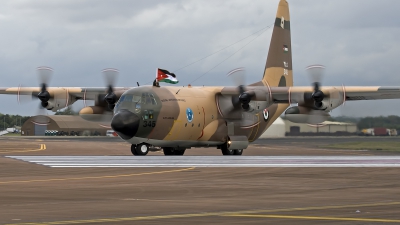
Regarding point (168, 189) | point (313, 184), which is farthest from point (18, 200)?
point (313, 184)

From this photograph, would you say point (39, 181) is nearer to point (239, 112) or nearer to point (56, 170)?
point (56, 170)

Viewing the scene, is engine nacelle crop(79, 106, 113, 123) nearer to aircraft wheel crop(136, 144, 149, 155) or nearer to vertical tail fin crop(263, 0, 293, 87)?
aircraft wheel crop(136, 144, 149, 155)

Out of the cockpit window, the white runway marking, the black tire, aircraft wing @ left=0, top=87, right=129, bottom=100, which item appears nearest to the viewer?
the white runway marking

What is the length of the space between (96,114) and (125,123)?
841 centimetres

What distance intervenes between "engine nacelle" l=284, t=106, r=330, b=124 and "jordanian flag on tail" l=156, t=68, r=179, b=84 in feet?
27.0

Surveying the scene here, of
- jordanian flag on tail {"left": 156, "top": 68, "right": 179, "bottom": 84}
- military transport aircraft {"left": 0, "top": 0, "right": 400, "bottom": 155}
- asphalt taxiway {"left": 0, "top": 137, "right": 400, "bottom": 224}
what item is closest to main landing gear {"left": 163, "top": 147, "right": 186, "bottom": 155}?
military transport aircraft {"left": 0, "top": 0, "right": 400, "bottom": 155}

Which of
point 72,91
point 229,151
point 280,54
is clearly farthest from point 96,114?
point 280,54

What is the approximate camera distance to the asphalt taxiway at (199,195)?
11.8 meters

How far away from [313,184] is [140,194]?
520cm

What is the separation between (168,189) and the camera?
57.4 ft

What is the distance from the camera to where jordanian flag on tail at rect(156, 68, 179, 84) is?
43312 mm

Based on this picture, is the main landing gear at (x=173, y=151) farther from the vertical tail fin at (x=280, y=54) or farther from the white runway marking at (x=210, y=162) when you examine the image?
the vertical tail fin at (x=280, y=54)

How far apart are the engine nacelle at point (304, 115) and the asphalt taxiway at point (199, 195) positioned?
14.8 metres

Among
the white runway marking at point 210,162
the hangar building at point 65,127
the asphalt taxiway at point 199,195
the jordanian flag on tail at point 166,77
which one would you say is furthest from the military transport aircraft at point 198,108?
the hangar building at point 65,127
